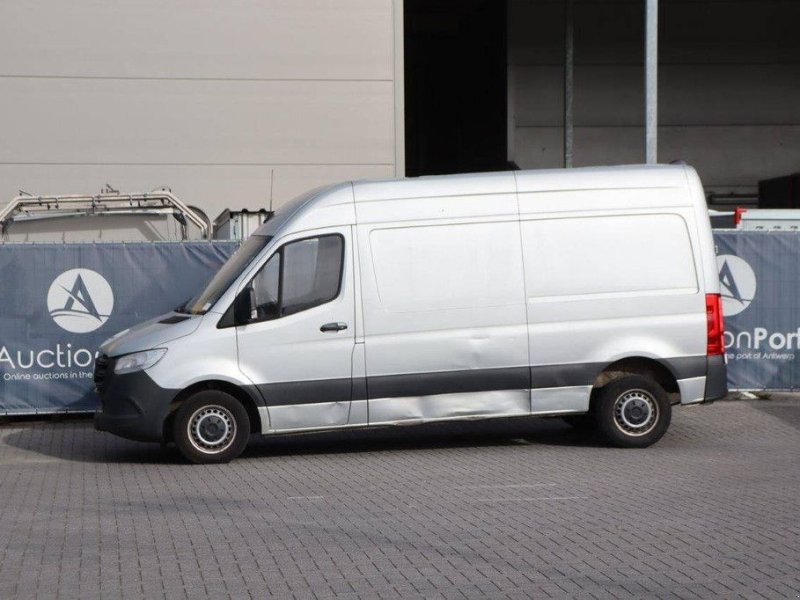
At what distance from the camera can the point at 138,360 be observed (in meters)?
11.6

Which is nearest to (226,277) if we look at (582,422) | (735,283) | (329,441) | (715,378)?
(329,441)

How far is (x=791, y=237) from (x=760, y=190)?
12.7 meters

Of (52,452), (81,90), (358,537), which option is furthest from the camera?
(81,90)

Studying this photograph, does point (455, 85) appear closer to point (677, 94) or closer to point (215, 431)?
point (677, 94)

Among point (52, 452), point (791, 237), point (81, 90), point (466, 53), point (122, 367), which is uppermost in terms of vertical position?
point (466, 53)

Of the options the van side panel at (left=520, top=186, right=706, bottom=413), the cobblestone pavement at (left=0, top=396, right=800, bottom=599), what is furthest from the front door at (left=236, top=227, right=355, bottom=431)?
the van side panel at (left=520, top=186, right=706, bottom=413)

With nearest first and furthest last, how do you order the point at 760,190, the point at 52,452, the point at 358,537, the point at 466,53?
1. the point at 358,537
2. the point at 52,452
3. the point at 760,190
4. the point at 466,53

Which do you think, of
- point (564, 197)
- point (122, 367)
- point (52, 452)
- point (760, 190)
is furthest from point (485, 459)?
point (760, 190)

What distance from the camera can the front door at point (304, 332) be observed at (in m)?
11.6

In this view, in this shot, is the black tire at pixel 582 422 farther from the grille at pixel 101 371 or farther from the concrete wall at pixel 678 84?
the concrete wall at pixel 678 84

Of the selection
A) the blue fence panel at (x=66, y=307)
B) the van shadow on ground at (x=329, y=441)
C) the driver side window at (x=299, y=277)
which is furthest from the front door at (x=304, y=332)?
the blue fence panel at (x=66, y=307)

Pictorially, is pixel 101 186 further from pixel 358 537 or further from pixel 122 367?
pixel 358 537

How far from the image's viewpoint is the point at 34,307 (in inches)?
582

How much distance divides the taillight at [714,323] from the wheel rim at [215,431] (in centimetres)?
436
